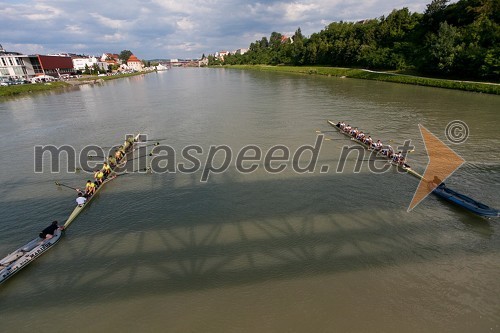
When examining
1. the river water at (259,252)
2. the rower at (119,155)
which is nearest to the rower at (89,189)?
the river water at (259,252)

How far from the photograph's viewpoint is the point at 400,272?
11.5m

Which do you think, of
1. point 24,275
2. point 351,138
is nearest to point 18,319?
point 24,275

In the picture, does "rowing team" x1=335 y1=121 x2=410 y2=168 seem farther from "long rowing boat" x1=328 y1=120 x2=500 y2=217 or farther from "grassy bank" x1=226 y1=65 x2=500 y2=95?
"grassy bank" x1=226 y1=65 x2=500 y2=95

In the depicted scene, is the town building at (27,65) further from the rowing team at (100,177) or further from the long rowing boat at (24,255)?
the long rowing boat at (24,255)

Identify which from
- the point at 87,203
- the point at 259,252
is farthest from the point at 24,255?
the point at 259,252

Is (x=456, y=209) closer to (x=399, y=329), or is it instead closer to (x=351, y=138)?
(x=399, y=329)

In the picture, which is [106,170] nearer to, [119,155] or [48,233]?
[119,155]

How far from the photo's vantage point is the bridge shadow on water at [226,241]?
11.5 m

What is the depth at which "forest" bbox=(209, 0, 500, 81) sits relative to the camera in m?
52.9

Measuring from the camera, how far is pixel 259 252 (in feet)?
41.8

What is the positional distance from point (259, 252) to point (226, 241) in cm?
175

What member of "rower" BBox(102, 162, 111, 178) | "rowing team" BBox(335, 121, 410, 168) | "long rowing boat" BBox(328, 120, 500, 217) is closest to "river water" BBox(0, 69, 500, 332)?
"long rowing boat" BBox(328, 120, 500, 217)

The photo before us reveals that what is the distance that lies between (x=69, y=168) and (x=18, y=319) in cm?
1479

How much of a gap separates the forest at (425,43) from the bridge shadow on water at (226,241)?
5135 centimetres
